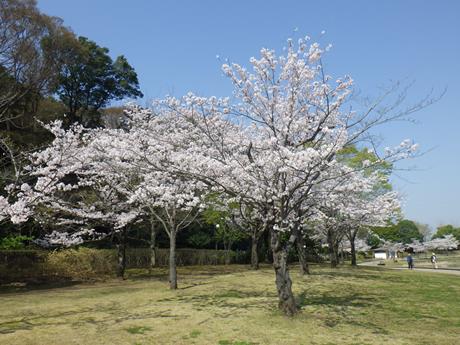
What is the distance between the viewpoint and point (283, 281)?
904 centimetres

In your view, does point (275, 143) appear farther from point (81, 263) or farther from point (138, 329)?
point (81, 263)

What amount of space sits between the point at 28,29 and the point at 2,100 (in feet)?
32.0

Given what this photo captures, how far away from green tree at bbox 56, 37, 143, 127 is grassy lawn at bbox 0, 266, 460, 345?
18.1 m

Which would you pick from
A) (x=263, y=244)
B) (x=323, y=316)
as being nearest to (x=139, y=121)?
(x=323, y=316)

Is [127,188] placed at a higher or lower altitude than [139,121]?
lower

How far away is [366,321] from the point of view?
29.0ft

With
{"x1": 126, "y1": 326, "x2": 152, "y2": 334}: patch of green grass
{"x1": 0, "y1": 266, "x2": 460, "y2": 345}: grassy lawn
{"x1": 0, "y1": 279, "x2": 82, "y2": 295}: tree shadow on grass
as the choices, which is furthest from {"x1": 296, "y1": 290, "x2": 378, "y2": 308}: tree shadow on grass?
{"x1": 0, "y1": 279, "x2": 82, "y2": 295}: tree shadow on grass

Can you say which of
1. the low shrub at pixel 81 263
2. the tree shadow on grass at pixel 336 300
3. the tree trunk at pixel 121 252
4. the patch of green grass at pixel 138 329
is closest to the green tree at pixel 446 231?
the low shrub at pixel 81 263

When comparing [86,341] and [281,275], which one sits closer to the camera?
[86,341]

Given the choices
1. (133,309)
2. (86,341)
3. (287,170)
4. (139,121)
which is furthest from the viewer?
(139,121)

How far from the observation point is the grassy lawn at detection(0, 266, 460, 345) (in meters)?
7.39

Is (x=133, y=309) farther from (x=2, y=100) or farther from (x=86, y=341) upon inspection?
(x=2, y=100)

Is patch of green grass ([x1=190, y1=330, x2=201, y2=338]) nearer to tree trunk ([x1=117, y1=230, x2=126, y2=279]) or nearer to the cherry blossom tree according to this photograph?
the cherry blossom tree

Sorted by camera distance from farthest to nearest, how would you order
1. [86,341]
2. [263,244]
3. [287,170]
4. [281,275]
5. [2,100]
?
1. [263,244]
2. [2,100]
3. [281,275]
4. [287,170]
5. [86,341]
